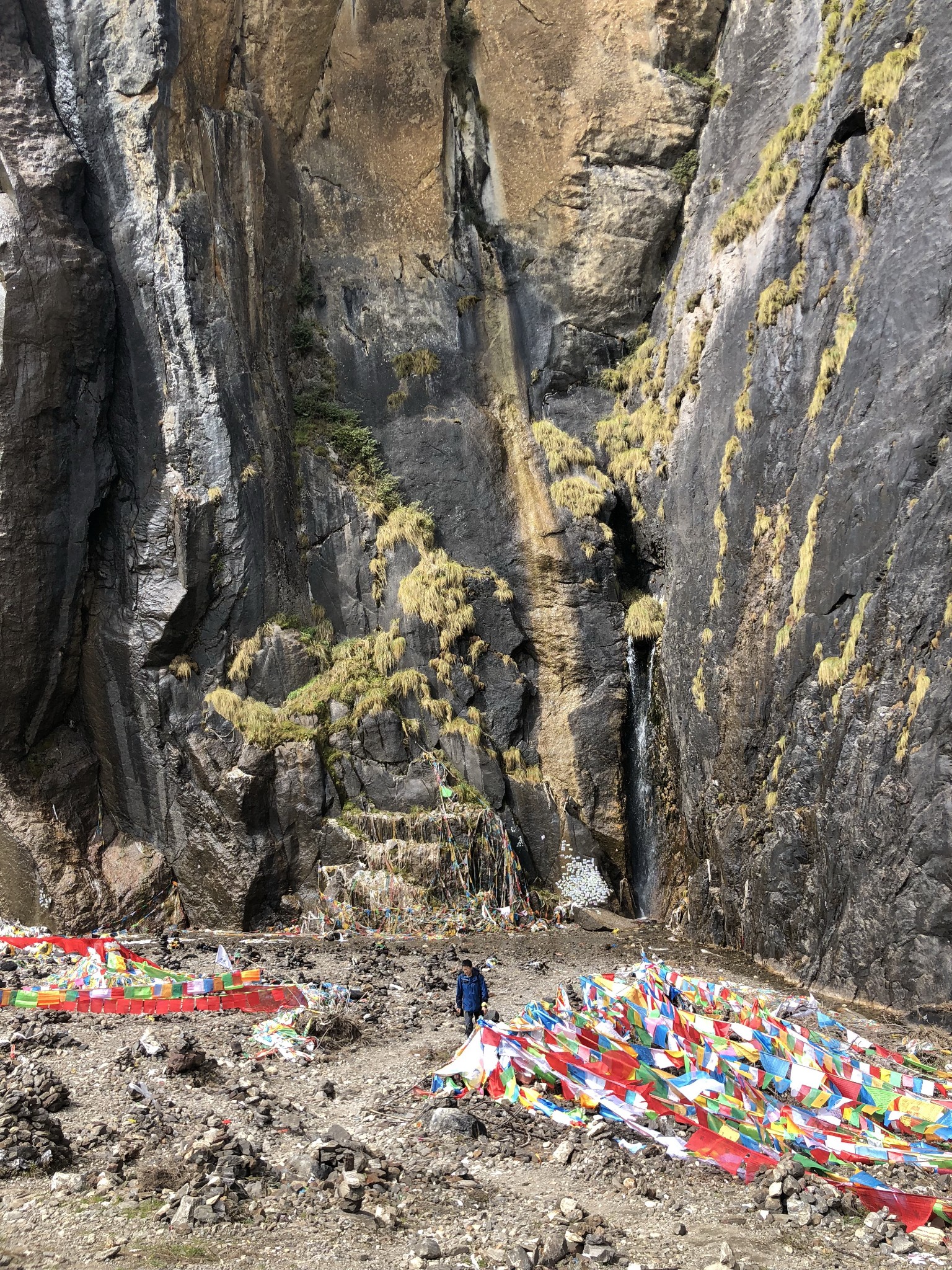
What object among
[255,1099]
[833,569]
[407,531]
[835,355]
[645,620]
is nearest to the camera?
[255,1099]

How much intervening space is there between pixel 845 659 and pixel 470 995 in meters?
6.43

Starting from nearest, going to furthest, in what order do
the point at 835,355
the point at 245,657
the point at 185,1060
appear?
the point at 185,1060 → the point at 835,355 → the point at 245,657

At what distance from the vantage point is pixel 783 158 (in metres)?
16.8

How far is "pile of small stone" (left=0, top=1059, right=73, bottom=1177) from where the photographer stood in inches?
236

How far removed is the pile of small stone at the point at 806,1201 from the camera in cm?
546

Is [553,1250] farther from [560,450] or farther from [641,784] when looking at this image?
[560,450]

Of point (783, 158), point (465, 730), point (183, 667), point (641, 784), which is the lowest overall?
point (641, 784)

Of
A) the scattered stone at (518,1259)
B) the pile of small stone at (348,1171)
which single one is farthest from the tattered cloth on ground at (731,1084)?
the scattered stone at (518,1259)

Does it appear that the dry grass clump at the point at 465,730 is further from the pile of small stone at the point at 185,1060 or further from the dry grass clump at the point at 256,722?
the pile of small stone at the point at 185,1060

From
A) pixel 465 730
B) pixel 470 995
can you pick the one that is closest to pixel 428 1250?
pixel 470 995

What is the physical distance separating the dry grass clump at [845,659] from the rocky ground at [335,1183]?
275 inches

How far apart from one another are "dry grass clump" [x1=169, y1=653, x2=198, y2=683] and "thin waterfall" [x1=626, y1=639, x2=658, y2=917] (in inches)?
353

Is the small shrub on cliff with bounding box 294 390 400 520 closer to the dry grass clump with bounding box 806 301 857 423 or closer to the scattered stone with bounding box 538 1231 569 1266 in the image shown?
the dry grass clump with bounding box 806 301 857 423

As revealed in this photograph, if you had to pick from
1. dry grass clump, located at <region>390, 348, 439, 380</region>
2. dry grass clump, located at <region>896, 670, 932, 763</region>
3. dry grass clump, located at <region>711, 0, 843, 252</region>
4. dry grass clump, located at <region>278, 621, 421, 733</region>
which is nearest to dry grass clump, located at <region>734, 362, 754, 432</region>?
dry grass clump, located at <region>711, 0, 843, 252</region>
